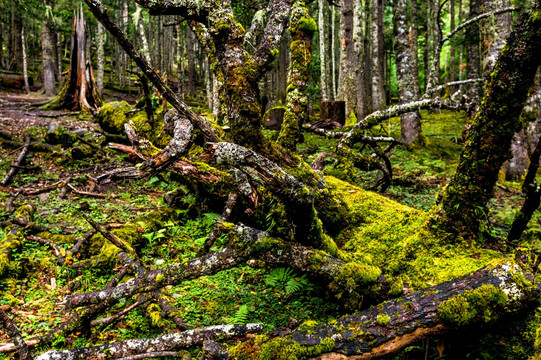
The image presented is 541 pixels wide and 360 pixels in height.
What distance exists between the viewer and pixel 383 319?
2.42 metres

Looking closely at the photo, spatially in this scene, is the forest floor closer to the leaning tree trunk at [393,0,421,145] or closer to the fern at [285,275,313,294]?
the fern at [285,275,313,294]

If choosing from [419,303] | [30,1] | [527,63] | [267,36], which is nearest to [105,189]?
[267,36]

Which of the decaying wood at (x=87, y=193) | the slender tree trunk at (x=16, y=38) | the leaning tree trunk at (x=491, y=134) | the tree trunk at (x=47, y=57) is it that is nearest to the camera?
the leaning tree trunk at (x=491, y=134)

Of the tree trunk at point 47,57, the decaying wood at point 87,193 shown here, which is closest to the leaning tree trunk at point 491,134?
the decaying wood at point 87,193

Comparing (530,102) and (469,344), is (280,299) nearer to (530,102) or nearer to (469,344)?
(469,344)

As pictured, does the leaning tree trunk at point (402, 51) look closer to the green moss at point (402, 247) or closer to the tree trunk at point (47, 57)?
the green moss at point (402, 247)

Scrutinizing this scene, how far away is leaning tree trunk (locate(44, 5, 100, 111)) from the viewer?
14.8m

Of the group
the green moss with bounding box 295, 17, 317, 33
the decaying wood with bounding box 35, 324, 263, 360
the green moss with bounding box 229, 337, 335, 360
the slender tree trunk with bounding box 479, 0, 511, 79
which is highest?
the slender tree trunk with bounding box 479, 0, 511, 79

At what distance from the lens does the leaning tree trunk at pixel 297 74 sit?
17.7ft

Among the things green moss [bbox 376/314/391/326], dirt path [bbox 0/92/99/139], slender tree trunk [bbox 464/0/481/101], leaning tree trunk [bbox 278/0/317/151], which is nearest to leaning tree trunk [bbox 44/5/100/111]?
dirt path [bbox 0/92/99/139]

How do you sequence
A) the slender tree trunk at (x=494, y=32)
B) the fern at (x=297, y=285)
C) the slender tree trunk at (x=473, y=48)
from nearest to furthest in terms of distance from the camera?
the fern at (x=297, y=285) → the slender tree trunk at (x=494, y=32) → the slender tree trunk at (x=473, y=48)

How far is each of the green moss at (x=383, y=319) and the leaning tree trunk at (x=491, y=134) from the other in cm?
148

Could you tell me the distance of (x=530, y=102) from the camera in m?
7.92

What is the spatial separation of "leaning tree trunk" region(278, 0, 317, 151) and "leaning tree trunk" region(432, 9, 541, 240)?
2.60 metres
